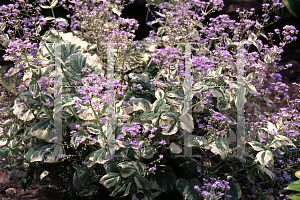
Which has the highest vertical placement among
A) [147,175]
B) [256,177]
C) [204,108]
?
[204,108]

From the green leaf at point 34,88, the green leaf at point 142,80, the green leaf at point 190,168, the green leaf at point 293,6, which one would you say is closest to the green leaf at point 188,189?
the green leaf at point 190,168

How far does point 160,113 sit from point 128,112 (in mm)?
327

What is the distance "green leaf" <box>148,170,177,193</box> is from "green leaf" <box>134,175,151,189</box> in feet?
0.78

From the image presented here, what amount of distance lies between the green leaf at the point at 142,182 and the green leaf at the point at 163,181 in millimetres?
238

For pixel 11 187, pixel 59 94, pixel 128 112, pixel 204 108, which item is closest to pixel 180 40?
pixel 204 108

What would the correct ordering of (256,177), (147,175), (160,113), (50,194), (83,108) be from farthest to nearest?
(256,177) → (50,194) → (147,175) → (160,113) → (83,108)

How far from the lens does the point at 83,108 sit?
2.27 meters

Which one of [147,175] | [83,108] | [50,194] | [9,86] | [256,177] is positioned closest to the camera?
[83,108]

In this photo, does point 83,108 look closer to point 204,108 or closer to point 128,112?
point 128,112

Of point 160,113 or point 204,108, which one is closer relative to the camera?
point 160,113

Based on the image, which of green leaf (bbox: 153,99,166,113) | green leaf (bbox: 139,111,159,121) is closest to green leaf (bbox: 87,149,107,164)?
green leaf (bbox: 139,111,159,121)

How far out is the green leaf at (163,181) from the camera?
8.68 ft

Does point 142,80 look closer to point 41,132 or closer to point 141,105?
point 141,105

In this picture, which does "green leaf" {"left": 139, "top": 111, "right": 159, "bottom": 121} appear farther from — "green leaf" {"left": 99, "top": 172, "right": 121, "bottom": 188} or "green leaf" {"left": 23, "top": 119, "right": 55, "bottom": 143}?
"green leaf" {"left": 23, "top": 119, "right": 55, "bottom": 143}
